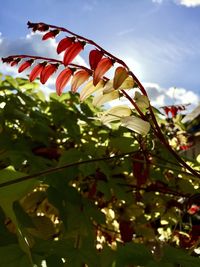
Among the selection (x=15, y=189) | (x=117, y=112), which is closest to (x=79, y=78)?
(x=117, y=112)

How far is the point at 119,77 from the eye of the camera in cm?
111

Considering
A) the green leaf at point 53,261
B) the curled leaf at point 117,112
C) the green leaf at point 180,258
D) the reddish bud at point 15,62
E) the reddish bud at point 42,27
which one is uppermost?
the reddish bud at point 42,27

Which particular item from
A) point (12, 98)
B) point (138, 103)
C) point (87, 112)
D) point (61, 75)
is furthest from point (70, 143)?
point (138, 103)

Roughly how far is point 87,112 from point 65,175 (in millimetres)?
1004

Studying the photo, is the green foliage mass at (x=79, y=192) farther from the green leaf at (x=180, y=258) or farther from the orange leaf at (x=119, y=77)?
the orange leaf at (x=119, y=77)

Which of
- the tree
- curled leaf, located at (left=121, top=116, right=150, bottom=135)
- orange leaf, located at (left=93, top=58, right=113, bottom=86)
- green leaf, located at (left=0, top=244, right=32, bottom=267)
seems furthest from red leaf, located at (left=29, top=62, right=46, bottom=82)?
green leaf, located at (left=0, top=244, right=32, bottom=267)

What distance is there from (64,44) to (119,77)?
0.67ft

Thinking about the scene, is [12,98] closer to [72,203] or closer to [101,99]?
[72,203]

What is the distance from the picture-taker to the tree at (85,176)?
1.03 metres

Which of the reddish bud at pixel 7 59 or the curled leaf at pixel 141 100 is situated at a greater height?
the reddish bud at pixel 7 59

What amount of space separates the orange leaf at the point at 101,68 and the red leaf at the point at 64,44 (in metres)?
0.12

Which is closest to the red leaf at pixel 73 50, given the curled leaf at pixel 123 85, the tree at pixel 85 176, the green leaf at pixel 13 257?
the tree at pixel 85 176

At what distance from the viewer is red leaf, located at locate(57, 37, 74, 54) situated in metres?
1.21

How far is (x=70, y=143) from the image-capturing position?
2.63 meters
